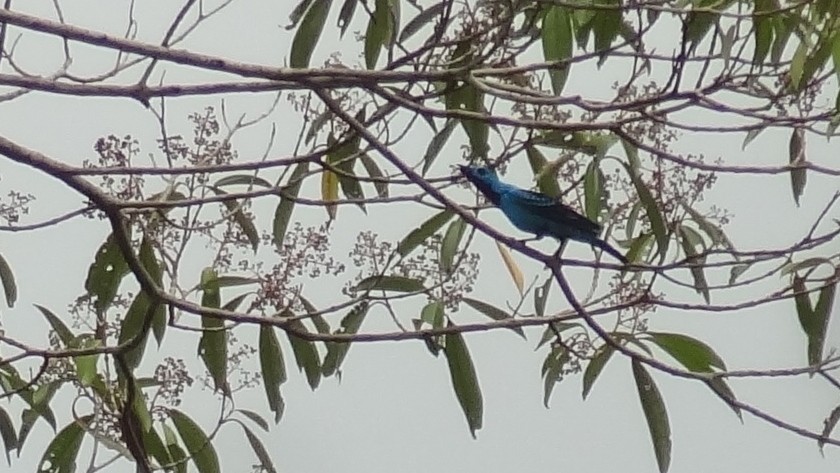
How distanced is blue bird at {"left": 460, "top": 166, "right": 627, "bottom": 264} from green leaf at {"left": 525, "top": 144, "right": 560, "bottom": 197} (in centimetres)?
19

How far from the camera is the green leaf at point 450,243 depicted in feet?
3.76

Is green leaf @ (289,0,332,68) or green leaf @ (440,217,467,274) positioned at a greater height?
green leaf @ (289,0,332,68)

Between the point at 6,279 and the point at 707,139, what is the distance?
39.0 inches

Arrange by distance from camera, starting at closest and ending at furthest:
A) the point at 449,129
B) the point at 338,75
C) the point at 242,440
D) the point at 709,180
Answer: the point at 338,75 → the point at 709,180 → the point at 449,129 → the point at 242,440

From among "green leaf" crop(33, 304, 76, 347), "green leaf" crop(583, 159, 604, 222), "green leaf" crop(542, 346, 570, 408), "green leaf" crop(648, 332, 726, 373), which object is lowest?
"green leaf" crop(648, 332, 726, 373)

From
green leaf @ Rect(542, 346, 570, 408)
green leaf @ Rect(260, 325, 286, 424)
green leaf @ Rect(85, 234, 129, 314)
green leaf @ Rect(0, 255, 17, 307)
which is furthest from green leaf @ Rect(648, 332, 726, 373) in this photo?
green leaf @ Rect(0, 255, 17, 307)

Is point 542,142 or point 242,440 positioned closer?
point 542,142

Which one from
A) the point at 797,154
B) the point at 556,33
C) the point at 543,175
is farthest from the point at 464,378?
the point at 797,154

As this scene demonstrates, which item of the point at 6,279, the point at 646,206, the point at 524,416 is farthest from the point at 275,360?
the point at 524,416

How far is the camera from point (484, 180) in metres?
0.95

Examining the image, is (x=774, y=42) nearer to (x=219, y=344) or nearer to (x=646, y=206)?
(x=646, y=206)

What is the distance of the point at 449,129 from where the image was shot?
3.91 feet

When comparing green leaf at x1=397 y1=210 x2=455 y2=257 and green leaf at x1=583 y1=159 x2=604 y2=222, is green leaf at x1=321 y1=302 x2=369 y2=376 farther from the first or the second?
green leaf at x1=583 y1=159 x2=604 y2=222

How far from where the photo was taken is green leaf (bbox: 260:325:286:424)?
3.80 feet
